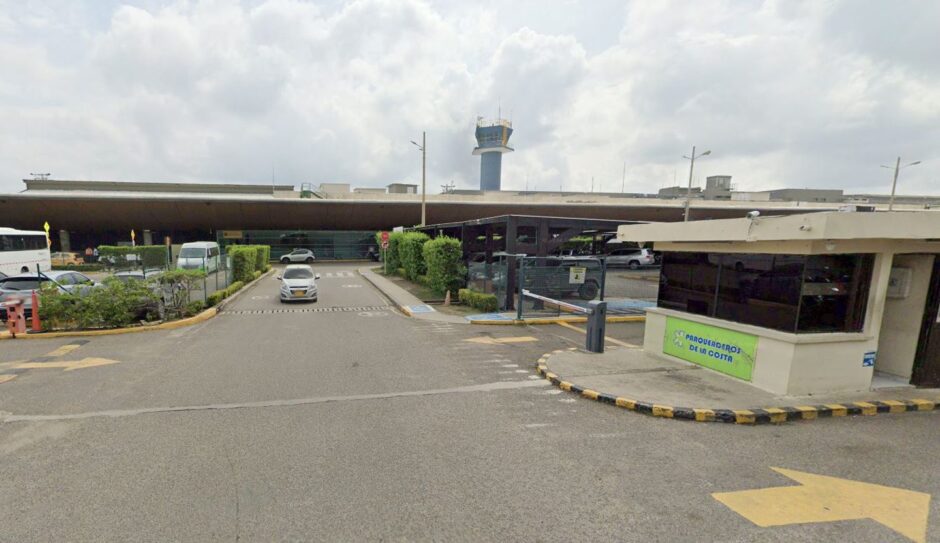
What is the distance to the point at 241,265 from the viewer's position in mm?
22141

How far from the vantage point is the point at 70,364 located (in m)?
8.35

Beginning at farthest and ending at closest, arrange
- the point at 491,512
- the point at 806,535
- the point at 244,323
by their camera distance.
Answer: the point at 244,323 → the point at 491,512 → the point at 806,535

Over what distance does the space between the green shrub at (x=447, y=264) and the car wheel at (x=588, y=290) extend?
5030 millimetres

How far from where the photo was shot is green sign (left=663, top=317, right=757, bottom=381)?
6.99 metres

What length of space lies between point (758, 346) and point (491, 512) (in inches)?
226

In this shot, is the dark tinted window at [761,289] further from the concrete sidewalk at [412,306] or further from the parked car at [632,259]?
the parked car at [632,259]

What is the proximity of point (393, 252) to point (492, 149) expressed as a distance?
101 meters

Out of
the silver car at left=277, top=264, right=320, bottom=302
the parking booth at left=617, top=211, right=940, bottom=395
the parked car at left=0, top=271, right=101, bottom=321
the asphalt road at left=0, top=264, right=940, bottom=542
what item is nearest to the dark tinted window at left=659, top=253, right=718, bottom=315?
the parking booth at left=617, top=211, right=940, bottom=395

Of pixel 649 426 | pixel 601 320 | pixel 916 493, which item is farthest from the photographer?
pixel 601 320

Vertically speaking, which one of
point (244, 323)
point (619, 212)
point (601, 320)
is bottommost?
point (244, 323)

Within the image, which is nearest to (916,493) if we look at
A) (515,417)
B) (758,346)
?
(758,346)

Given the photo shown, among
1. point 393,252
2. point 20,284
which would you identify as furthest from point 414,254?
point 20,284

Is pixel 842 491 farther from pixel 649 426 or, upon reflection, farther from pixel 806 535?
pixel 649 426

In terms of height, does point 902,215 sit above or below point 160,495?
above
